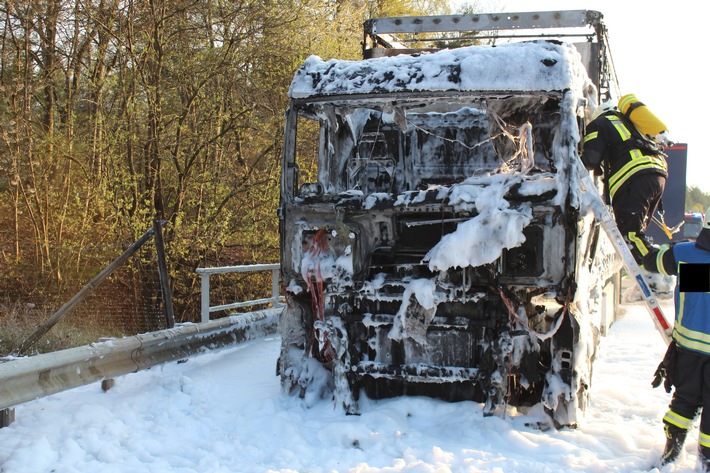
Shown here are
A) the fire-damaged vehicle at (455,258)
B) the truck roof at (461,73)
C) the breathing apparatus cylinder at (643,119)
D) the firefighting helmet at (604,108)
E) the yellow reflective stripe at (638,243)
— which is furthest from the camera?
the firefighting helmet at (604,108)

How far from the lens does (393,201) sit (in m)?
4.86

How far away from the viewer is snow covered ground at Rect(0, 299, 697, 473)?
388cm

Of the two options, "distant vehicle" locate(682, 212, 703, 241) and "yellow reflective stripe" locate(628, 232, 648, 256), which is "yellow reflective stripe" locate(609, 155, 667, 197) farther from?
"distant vehicle" locate(682, 212, 703, 241)

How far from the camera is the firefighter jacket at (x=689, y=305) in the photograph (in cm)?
385

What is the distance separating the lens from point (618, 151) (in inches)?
196

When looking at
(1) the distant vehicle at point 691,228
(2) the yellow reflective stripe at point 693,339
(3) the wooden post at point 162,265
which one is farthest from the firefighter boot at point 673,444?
(1) the distant vehicle at point 691,228

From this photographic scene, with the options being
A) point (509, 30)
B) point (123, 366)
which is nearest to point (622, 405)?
point (123, 366)

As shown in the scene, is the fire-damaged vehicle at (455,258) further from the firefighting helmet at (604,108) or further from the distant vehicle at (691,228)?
the distant vehicle at (691,228)

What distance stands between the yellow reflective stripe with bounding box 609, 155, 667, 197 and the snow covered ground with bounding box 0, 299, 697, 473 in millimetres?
1728

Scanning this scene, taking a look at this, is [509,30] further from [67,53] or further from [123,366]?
[67,53]

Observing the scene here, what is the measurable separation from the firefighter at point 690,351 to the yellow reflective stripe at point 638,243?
2.26 feet

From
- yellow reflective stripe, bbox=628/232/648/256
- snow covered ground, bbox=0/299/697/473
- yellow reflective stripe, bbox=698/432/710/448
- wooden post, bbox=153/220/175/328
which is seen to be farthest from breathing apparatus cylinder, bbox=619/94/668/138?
wooden post, bbox=153/220/175/328

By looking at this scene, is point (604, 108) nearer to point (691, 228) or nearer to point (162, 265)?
point (162, 265)

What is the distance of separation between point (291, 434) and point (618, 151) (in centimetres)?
313
